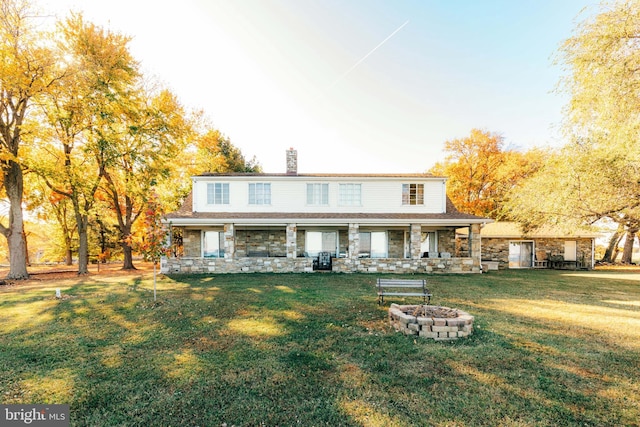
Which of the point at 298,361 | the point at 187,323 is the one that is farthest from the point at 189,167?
the point at 298,361

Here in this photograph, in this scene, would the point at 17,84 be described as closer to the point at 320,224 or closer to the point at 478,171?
the point at 320,224

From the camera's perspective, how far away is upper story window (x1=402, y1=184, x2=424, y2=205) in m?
17.9

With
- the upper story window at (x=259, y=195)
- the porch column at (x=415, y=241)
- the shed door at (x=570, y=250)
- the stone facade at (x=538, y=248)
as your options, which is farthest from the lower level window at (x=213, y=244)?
the shed door at (x=570, y=250)

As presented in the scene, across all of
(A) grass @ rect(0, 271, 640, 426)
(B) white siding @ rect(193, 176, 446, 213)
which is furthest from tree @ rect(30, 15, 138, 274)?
(A) grass @ rect(0, 271, 640, 426)

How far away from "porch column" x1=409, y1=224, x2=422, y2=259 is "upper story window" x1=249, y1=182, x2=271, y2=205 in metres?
9.37

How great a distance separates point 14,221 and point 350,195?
63.2 feet

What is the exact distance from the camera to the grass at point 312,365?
3.40m

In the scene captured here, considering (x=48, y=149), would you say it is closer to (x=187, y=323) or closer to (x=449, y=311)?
(x=187, y=323)

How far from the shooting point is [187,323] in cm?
687

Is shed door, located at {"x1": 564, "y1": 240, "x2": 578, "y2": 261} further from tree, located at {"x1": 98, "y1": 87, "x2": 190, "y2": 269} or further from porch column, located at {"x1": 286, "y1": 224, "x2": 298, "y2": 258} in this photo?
tree, located at {"x1": 98, "y1": 87, "x2": 190, "y2": 269}

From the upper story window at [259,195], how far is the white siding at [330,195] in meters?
0.22

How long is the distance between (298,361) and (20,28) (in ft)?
69.3

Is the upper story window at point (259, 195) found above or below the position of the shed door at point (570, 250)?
above

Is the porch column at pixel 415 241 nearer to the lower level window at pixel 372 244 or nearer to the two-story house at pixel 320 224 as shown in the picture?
the two-story house at pixel 320 224
